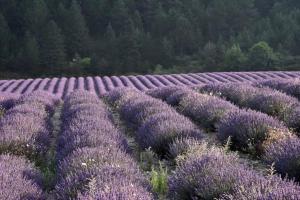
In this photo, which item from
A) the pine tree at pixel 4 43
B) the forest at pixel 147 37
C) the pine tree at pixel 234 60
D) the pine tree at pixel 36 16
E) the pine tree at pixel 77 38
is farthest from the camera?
the pine tree at pixel 36 16

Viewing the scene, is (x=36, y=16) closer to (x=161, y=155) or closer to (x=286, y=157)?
(x=161, y=155)

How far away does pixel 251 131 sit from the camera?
6.31m

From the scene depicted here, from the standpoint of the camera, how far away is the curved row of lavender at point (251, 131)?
4932 mm

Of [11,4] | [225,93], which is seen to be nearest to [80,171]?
[225,93]

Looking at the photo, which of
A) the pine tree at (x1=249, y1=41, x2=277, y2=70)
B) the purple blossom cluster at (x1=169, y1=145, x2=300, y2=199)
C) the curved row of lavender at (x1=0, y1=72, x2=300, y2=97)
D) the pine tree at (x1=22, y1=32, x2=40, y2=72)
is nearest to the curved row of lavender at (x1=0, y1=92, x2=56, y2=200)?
the purple blossom cluster at (x1=169, y1=145, x2=300, y2=199)

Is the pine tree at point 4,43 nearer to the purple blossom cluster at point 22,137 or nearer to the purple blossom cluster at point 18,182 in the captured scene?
the purple blossom cluster at point 22,137

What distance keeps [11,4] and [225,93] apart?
66.5m

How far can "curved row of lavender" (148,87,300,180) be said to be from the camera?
4.93 meters

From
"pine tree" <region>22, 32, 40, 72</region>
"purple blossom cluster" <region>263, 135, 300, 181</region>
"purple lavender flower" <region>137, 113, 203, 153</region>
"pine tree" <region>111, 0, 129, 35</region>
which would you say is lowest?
"pine tree" <region>22, 32, 40, 72</region>

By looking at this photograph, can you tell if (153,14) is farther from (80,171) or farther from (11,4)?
(80,171)

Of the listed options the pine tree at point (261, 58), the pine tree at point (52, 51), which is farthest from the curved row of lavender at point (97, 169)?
the pine tree at point (52, 51)

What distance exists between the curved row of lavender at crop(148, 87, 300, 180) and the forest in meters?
37.4

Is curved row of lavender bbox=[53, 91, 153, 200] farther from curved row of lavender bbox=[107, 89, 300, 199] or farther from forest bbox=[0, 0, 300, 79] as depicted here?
forest bbox=[0, 0, 300, 79]

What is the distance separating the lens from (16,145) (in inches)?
253
